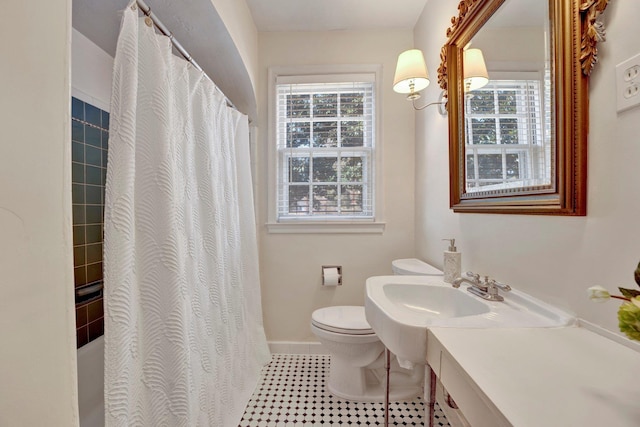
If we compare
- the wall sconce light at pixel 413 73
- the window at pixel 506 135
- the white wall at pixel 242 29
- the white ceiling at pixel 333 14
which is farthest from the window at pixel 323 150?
the window at pixel 506 135

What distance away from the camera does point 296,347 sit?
6.56 feet

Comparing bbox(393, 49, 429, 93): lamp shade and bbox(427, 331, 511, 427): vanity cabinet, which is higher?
bbox(393, 49, 429, 93): lamp shade

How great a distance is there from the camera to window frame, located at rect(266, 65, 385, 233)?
1.96 metres

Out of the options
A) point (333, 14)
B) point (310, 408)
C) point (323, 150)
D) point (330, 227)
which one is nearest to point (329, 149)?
point (323, 150)

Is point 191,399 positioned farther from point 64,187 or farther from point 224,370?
point 64,187

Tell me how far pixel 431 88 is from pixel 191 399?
1969mm

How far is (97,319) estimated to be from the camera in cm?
131

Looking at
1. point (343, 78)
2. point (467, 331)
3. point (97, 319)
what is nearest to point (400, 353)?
point (467, 331)

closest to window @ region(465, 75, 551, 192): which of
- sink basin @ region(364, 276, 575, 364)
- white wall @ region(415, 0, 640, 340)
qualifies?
white wall @ region(415, 0, 640, 340)

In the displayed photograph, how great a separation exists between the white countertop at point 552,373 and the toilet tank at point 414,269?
30.3 inches

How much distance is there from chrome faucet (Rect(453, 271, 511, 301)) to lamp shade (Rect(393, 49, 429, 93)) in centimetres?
106

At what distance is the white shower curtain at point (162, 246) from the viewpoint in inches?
28.9

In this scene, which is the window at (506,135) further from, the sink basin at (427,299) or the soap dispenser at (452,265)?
the sink basin at (427,299)

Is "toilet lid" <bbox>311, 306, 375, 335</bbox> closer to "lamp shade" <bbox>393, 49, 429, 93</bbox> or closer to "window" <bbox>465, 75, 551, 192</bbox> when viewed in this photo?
"window" <bbox>465, 75, 551, 192</bbox>
